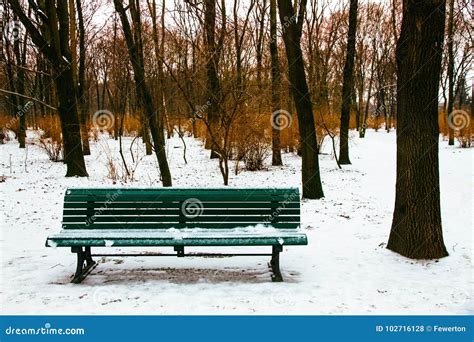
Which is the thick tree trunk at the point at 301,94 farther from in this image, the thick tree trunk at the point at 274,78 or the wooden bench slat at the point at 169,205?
the thick tree trunk at the point at 274,78

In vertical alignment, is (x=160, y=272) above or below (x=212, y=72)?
below

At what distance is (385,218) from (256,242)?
149 inches

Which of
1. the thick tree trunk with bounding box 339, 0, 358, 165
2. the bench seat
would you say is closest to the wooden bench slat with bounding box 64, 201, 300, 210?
the bench seat

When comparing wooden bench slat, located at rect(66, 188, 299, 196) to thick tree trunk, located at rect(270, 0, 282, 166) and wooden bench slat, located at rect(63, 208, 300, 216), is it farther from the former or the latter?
thick tree trunk, located at rect(270, 0, 282, 166)

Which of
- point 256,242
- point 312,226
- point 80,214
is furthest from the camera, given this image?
point 312,226

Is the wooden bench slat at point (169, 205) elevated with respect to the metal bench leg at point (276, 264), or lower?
elevated

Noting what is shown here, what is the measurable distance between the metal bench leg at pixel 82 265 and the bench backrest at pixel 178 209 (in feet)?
1.00

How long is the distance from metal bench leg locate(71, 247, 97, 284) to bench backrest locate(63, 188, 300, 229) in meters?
0.30

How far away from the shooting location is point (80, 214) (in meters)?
4.50

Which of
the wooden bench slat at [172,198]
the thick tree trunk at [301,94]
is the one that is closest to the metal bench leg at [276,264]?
the wooden bench slat at [172,198]

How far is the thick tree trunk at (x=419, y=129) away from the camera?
185 inches

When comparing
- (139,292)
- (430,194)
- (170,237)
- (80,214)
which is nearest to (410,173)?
(430,194)

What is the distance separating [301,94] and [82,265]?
5.40m

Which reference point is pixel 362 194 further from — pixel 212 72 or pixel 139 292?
pixel 139 292
